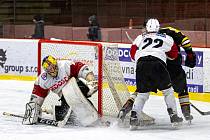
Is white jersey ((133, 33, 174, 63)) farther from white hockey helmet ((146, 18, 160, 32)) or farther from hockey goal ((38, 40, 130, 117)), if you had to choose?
hockey goal ((38, 40, 130, 117))

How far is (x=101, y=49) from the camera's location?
6.84 m

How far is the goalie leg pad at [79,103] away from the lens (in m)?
6.30

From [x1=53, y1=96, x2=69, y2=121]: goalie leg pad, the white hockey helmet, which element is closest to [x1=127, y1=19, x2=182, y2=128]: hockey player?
the white hockey helmet

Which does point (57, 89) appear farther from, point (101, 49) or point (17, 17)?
point (17, 17)

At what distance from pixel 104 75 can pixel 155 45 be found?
2.88ft

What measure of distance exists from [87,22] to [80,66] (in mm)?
6681

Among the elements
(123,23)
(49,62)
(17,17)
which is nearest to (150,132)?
(49,62)

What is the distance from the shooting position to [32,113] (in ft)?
21.4

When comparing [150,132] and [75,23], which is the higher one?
[75,23]

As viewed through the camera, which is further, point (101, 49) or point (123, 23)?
point (123, 23)

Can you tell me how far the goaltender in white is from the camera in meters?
6.30

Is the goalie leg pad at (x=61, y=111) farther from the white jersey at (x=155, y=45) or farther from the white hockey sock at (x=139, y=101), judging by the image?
the white jersey at (x=155, y=45)

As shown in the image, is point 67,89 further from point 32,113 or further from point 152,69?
point 152,69

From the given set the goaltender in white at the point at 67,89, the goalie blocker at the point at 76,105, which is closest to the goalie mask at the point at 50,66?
the goaltender in white at the point at 67,89
